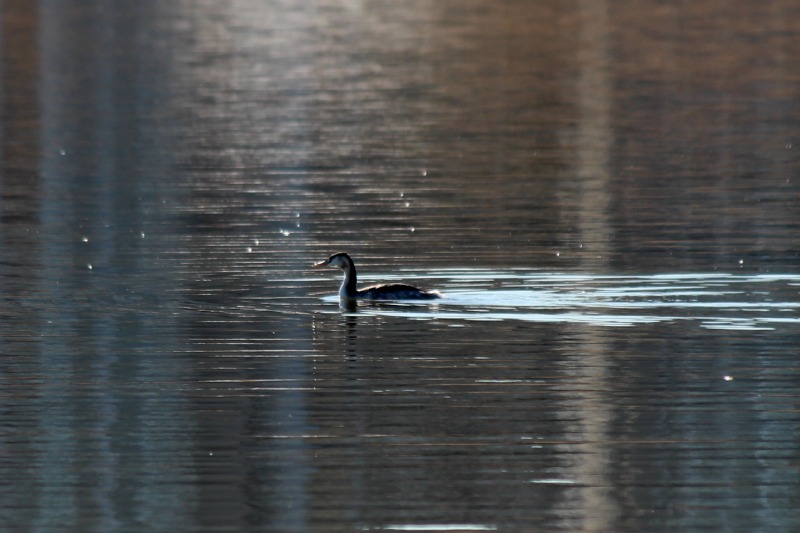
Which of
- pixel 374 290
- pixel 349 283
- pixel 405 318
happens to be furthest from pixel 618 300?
pixel 349 283

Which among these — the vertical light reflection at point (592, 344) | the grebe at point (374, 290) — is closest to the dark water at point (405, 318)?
the vertical light reflection at point (592, 344)

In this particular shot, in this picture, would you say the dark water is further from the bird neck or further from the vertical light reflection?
the bird neck

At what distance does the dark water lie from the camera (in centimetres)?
1182

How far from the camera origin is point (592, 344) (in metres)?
16.2

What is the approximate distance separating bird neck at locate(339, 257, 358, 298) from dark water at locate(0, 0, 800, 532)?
282 mm

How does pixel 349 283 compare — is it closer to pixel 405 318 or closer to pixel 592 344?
pixel 405 318

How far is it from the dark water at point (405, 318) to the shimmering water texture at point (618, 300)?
0.16 ft

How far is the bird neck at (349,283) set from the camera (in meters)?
18.8

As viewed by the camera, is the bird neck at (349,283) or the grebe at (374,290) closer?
the grebe at (374,290)

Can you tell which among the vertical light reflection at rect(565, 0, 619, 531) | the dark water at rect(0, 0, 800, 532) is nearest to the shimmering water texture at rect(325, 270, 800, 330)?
the dark water at rect(0, 0, 800, 532)

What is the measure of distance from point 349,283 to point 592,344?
3.36m

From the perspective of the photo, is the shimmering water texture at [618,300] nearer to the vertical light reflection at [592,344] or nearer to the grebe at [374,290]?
the grebe at [374,290]

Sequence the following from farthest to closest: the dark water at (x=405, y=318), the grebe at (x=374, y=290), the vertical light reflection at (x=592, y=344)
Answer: the grebe at (x=374, y=290)
the dark water at (x=405, y=318)
the vertical light reflection at (x=592, y=344)

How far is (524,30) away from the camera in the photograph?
2923 inches
